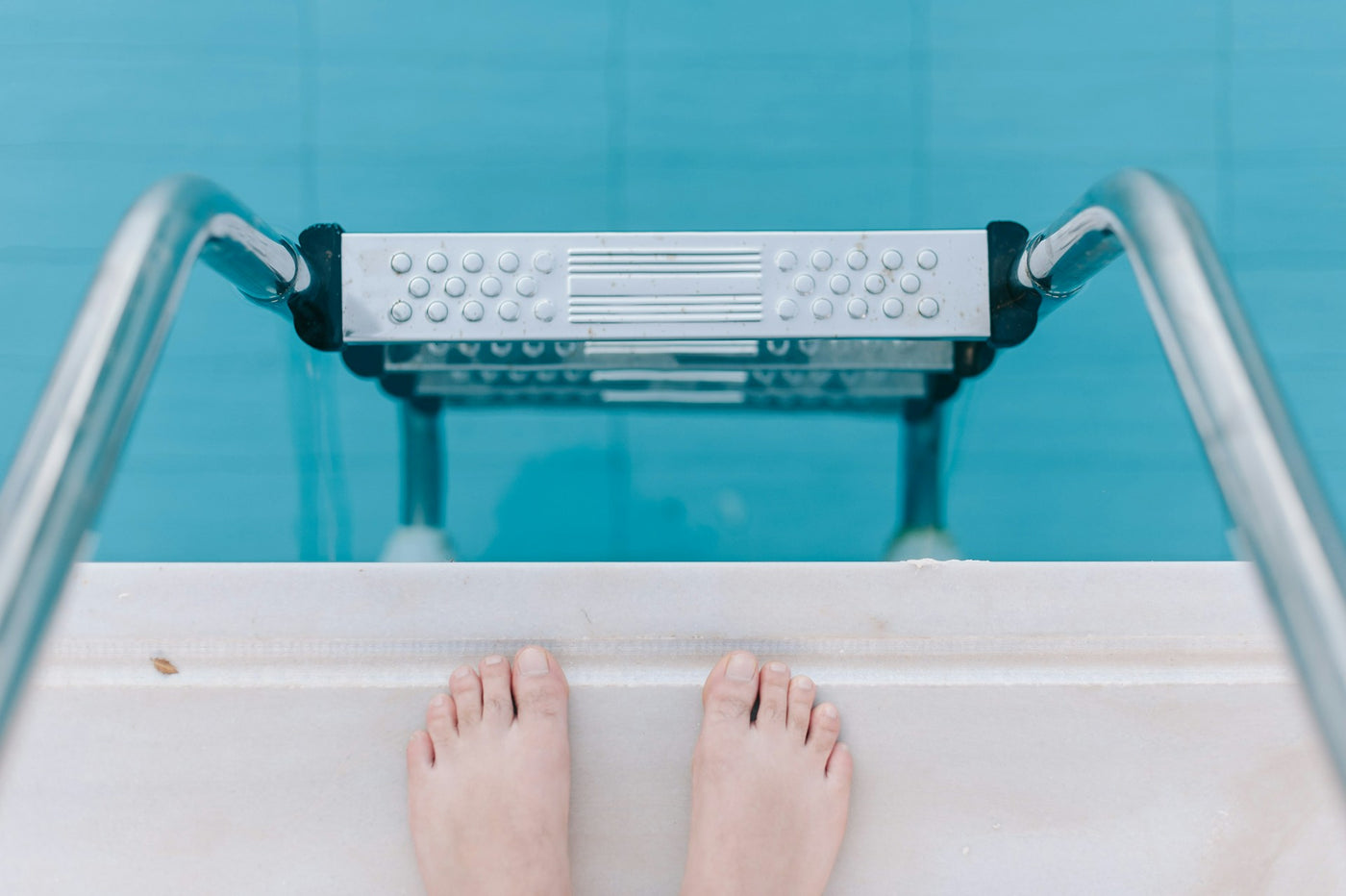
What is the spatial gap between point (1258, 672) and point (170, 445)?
121cm

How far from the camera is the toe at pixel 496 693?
67cm

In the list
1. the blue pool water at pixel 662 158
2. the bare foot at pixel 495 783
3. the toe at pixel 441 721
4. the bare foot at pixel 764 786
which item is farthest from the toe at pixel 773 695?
the blue pool water at pixel 662 158

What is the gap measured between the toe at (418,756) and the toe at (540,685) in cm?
10

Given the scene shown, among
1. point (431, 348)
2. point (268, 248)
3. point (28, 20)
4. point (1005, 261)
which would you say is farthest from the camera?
point (28, 20)

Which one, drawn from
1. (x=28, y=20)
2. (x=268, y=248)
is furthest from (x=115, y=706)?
(x=28, y=20)

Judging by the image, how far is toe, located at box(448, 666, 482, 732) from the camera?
67 centimetres

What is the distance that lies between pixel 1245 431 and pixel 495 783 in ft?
2.23

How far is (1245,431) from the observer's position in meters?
0.33

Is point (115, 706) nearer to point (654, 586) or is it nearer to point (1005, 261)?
point (654, 586)

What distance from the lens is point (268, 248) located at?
1.89 ft

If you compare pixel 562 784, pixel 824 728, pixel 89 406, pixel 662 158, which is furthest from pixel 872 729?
pixel 662 158

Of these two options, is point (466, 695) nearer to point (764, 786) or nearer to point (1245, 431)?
point (764, 786)

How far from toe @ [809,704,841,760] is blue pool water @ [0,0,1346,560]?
43 cm

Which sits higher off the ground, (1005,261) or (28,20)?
(28,20)
